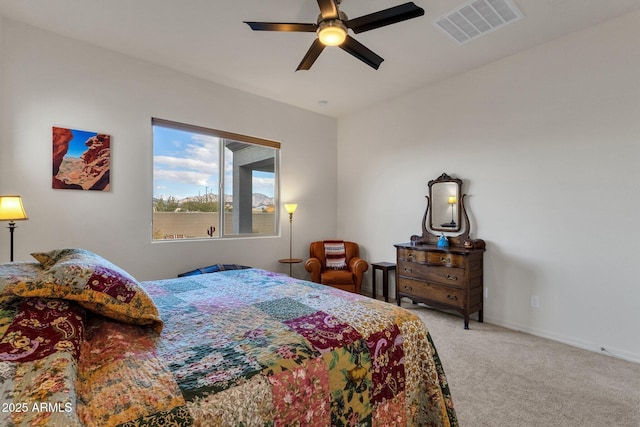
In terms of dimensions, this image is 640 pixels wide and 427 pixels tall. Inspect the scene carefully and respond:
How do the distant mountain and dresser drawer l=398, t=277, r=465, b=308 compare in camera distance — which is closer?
dresser drawer l=398, t=277, r=465, b=308

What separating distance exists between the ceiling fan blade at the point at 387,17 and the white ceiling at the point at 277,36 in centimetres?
47

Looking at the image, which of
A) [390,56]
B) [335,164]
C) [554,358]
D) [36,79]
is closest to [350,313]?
[554,358]

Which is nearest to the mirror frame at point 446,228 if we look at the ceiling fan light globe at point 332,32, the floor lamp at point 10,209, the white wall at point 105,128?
the white wall at point 105,128

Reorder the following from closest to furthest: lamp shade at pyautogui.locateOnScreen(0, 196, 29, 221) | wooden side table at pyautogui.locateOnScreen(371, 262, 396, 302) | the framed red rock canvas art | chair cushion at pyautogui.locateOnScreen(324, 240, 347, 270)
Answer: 1. lamp shade at pyautogui.locateOnScreen(0, 196, 29, 221)
2. the framed red rock canvas art
3. wooden side table at pyautogui.locateOnScreen(371, 262, 396, 302)
4. chair cushion at pyautogui.locateOnScreen(324, 240, 347, 270)

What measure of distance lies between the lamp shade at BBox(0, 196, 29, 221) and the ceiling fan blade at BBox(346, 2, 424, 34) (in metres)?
2.85

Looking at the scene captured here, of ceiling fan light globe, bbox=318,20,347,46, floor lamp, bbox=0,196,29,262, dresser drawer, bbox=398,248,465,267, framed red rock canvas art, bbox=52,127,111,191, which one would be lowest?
dresser drawer, bbox=398,248,465,267

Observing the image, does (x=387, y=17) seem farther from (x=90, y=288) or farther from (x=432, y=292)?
(x=432, y=292)

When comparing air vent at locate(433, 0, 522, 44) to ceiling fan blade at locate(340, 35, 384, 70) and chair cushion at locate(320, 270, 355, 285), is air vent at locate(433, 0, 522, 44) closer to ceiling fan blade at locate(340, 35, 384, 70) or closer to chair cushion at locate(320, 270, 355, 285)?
ceiling fan blade at locate(340, 35, 384, 70)

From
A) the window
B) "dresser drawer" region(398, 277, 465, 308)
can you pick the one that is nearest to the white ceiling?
the window

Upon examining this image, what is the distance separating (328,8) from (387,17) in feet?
1.31

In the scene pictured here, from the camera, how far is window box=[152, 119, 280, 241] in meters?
3.74

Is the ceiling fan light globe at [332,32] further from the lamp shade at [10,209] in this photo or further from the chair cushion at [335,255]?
the chair cushion at [335,255]

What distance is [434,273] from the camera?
3.57 metres

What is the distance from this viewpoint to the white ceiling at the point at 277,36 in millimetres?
2539
